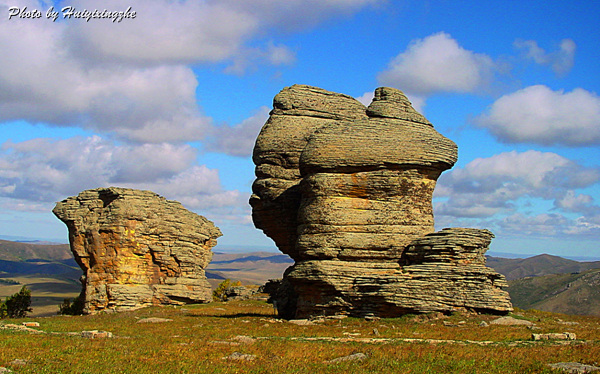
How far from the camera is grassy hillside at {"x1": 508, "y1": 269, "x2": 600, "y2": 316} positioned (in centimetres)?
12051

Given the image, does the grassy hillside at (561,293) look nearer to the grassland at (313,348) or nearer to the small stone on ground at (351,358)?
the grassland at (313,348)

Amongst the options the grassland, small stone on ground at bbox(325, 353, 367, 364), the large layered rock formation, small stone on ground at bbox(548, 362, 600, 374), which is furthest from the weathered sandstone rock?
small stone on ground at bbox(548, 362, 600, 374)

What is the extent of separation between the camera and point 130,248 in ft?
167

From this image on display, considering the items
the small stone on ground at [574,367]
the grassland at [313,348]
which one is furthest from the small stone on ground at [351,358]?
the small stone on ground at [574,367]

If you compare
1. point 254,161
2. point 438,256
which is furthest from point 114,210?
point 438,256

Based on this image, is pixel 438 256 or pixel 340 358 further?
pixel 438 256

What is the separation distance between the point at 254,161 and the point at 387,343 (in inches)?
1031

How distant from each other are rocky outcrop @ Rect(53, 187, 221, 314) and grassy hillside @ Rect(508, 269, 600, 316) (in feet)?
296

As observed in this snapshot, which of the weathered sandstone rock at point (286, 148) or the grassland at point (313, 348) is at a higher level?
the weathered sandstone rock at point (286, 148)

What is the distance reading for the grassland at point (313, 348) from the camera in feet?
63.7

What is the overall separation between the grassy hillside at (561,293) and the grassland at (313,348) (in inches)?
3771

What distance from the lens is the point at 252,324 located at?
3644 centimetres

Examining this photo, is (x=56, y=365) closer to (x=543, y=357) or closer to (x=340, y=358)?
(x=340, y=358)

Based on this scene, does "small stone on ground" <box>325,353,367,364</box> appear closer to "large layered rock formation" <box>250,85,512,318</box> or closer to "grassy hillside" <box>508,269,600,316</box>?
"large layered rock formation" <box>250,85,512,318</box>
